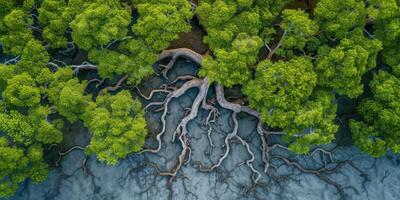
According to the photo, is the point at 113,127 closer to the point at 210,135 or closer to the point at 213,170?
the point at 210,135

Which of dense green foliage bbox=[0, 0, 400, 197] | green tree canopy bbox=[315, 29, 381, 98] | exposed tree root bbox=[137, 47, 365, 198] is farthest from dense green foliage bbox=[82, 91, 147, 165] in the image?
green tree canopy bbox=[315, 29, 381, 98]

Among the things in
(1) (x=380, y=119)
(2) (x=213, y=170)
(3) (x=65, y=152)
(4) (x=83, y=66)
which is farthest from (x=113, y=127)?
(1) (x=380, y=119)

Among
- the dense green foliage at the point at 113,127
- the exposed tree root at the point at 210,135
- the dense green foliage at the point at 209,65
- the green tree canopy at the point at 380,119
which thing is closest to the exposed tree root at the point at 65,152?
the dense green foliage at the point at 209,65

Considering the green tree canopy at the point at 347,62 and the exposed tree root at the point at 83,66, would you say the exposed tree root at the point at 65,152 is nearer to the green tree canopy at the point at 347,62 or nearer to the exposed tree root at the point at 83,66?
the exposed tree root at the point at 83,66

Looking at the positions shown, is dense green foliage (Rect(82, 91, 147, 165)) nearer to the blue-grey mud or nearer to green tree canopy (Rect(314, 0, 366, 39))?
the blue-grey mud

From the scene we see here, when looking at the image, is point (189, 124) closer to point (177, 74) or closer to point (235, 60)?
point (177, 74)

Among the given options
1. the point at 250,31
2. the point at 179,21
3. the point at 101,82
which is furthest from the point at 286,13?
the point at 101,82
